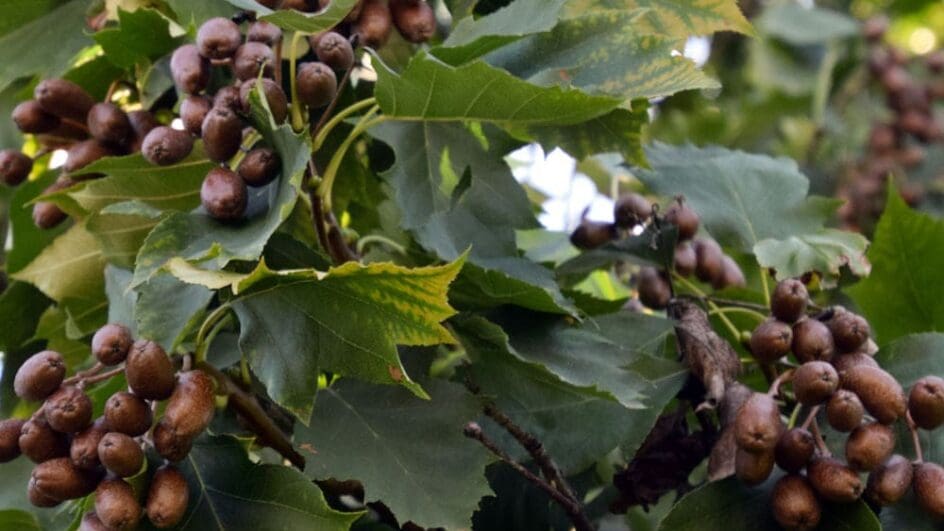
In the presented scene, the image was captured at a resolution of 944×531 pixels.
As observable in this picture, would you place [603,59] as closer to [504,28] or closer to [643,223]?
[504,28]

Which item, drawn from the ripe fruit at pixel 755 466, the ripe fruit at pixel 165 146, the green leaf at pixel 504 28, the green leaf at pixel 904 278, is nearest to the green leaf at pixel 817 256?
the green leaf at pixel 904 278

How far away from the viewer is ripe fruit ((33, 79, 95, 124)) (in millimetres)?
1243

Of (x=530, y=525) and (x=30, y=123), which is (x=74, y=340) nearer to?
(x=30, y=123)

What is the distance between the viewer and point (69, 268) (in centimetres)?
127

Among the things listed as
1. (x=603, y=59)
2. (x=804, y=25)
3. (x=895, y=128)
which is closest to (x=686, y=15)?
(x=603, y=59)

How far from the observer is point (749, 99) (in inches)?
132

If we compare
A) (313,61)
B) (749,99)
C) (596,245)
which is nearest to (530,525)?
(596,245)

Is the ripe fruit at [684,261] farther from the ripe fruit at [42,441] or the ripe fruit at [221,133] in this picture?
the ripe fruit at [42,441]

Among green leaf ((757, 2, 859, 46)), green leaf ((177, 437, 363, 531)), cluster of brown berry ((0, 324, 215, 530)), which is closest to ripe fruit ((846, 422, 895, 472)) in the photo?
green leaf ((177, 437, 363, 531))

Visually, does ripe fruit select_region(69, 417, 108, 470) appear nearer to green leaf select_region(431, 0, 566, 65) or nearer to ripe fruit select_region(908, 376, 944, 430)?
green leaf select_region(431, 0, 566, 65)

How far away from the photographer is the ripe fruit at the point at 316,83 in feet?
3.64

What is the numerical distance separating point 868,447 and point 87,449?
0.60 m

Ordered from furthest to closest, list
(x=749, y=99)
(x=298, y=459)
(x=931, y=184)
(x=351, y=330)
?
(x=749, y=99) → (x=931, y=184) → (x=298, y=459) → (x=351, y=330)

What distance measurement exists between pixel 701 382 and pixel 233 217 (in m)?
0.48
